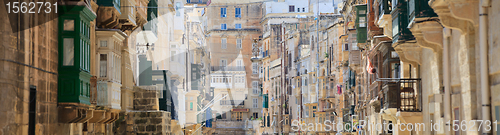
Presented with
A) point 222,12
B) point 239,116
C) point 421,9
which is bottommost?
point 239,116

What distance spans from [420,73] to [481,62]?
6.05m

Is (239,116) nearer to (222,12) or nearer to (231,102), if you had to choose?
(231,102)

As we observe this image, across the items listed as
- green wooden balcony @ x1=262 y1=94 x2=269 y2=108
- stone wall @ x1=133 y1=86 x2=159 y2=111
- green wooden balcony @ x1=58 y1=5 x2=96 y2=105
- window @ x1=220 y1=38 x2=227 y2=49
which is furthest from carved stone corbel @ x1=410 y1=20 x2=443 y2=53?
window @ x1=220 y1=38 x2=227 y2=49

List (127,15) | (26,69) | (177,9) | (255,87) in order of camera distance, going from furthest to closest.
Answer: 1. (255,87)
2. (177,9)
3. (127,15)
4. (26,69)

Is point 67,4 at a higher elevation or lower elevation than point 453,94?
higher

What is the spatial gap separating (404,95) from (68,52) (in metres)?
8.37

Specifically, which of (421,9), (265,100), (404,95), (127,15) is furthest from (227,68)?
(421,9)

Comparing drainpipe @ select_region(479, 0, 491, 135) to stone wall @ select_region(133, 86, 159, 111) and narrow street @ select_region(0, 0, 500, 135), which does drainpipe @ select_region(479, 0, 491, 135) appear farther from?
stone wall @ select_region(133, 86, 159, 111)

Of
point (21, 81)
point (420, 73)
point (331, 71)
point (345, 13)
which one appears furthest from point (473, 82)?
point (331, 71)

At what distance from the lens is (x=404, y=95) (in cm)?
1633

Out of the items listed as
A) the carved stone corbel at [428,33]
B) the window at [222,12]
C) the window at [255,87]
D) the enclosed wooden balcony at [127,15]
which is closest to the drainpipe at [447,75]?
the carved stone corbel at [428,33]

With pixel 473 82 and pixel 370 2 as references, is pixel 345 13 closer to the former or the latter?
pixel 370 2

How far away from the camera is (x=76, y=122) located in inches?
566

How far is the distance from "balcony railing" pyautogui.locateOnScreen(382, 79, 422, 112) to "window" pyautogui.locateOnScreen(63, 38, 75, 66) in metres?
7.96
